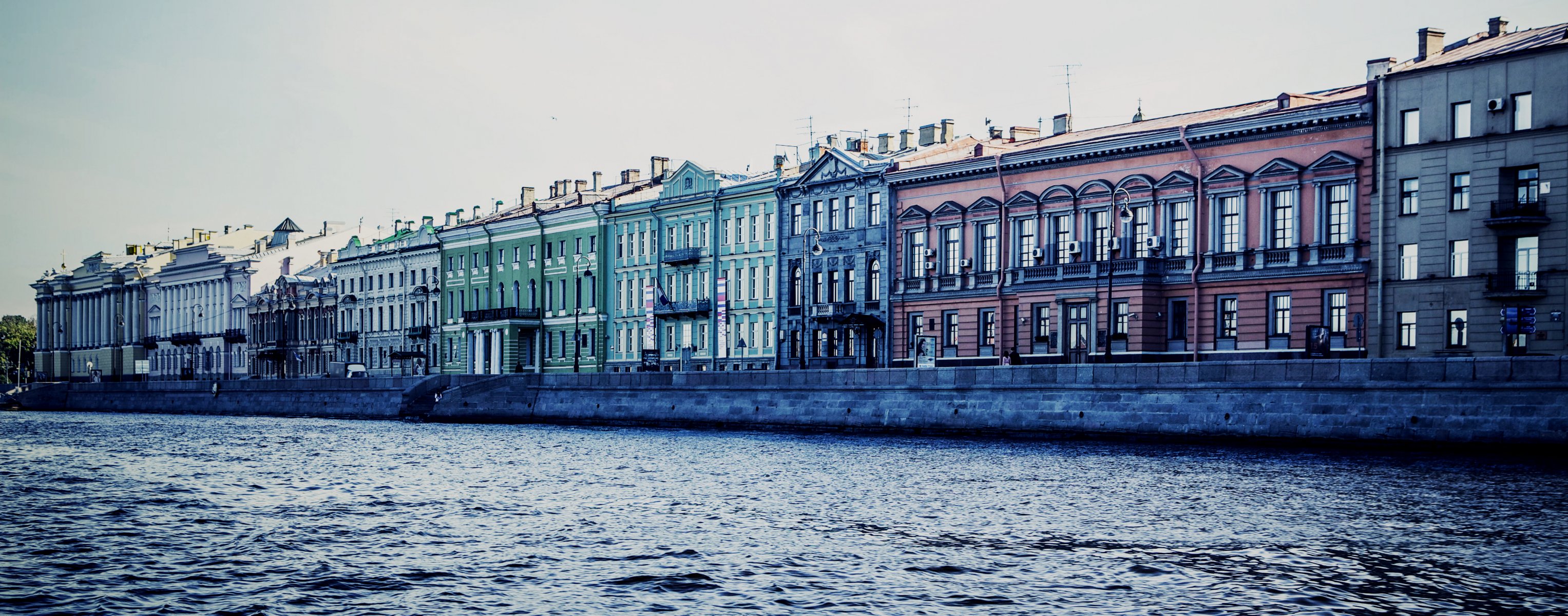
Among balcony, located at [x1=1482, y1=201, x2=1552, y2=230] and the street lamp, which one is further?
the street lamp

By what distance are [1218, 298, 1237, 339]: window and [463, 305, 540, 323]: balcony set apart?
41.1 metres

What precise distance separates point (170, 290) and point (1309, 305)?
299 ft

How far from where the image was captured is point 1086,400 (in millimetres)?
42875

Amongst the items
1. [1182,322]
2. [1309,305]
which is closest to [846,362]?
[1182,322]

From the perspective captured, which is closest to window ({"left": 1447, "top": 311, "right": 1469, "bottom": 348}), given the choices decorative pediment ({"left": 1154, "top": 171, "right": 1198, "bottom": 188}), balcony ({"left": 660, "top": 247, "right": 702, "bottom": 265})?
decorative pediment ({"left": 1154, "top": 171, "right": 1198, "bottom": 188})

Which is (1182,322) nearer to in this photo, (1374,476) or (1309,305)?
(1309,305)

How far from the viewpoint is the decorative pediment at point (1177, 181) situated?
170 ft

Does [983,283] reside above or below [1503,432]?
above

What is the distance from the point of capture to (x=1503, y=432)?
33969mm

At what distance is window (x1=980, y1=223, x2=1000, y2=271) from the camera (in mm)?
58594

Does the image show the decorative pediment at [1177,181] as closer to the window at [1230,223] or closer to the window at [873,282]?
the window at [1230,223]

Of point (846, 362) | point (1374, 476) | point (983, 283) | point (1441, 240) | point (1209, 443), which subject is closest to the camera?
point (1374, 476)

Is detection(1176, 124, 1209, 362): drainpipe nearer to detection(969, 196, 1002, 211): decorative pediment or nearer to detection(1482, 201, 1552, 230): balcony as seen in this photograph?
detection(969, 196, 1002, 211): decorative pediment

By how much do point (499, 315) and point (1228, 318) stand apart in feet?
142
